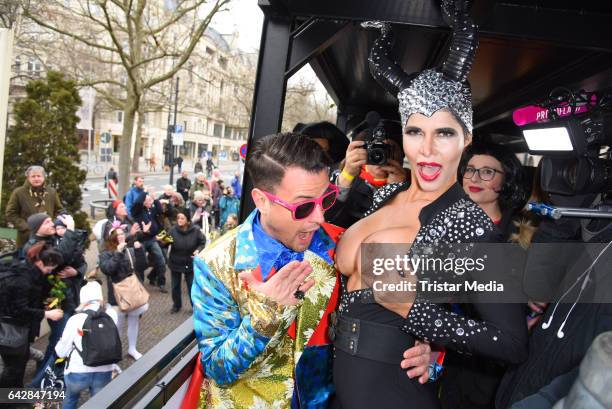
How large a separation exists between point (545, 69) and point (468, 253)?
297 centimetres

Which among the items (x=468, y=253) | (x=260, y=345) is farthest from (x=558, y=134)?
(x=260, y=345)

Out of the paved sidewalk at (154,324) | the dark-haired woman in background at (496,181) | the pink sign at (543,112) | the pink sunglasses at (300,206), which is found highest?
the pink sign at (543,112)

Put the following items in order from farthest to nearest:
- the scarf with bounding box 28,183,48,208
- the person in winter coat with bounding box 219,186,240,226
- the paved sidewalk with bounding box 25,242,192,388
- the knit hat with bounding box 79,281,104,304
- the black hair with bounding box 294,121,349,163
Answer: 1. the person in winter coat with bounding box 219,186,240,226
2. the scarf with bounding box 28,183,48,208
3. the paved sidewalk with bounding box 25,242,192,388
4. the knit hat with bounding box 79,281,104,304
5. the black hair with bounding box 294,121,349,163

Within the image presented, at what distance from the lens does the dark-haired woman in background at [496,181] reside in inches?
118

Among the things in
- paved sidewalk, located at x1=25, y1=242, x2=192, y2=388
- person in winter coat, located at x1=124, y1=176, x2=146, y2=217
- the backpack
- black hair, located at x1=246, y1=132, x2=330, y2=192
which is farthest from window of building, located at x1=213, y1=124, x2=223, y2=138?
black hair, located at x1=246, y1=132, x2=330, y2=192

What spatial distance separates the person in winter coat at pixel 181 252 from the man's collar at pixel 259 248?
5849 mm

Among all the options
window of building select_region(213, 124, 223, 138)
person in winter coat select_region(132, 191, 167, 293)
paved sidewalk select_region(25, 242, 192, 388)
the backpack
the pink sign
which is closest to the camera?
Answer: the pink sign

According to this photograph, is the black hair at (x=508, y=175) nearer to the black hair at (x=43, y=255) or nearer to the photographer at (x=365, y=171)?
the photographer at (x=365, y=171)

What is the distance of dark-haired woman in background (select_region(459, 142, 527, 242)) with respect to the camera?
9.81 feet

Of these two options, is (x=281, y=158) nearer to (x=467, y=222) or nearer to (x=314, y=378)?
(x=467, y=222)

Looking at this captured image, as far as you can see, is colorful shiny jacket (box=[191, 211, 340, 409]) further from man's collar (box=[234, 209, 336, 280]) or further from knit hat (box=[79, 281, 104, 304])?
knit hat (box=[79, 281, 104, 304])

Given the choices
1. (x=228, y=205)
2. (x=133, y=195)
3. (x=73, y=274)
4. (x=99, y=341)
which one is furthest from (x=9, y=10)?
(x=99, y=341)

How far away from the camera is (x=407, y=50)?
3.83 m

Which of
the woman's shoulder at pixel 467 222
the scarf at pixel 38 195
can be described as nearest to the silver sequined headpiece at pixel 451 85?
the woman's shoulder at pixel 467 222
